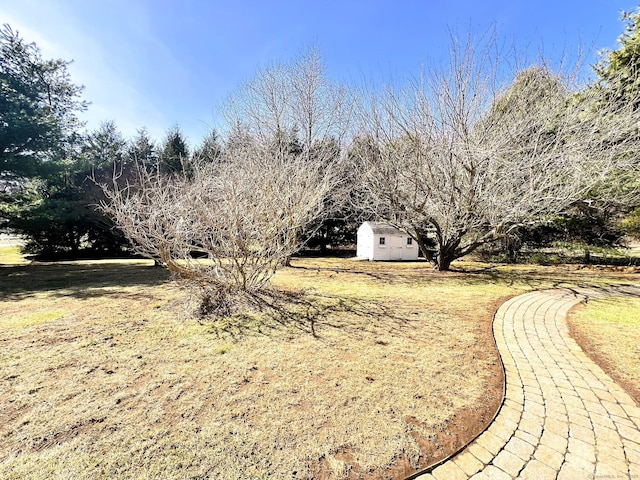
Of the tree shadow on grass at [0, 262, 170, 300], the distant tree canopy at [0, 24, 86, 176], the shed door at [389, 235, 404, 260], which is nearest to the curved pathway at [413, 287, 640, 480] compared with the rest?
the tree shadow on grass at [0, 262, 170, 300]

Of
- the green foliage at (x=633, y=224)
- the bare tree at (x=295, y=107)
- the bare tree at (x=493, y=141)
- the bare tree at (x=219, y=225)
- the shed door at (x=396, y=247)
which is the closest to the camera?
the bare tree at (x=219, y=225)

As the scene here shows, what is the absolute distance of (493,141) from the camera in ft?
24.5

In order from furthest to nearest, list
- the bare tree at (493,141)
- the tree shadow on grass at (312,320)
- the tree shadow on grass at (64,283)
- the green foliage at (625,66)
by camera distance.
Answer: the green foliage at (625,66)
the bare tree at (493,141)
the tree shadow on grass at (64,283)
the tree shadow on grass at (312,320)

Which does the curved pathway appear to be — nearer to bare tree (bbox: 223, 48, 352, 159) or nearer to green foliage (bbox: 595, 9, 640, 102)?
green foliage (bbox: 595, 9, 640, 102)

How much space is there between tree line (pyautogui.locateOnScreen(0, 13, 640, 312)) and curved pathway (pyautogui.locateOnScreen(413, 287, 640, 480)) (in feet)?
13.1

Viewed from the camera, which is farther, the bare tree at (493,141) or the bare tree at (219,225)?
the bare tree at (493,141)

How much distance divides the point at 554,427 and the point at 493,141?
285 inches

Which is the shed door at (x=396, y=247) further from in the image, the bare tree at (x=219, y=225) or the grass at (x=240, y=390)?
the bare tree at (x=219, y=225)

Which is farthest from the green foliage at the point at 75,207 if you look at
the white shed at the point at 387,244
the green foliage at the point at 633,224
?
the green foliage at the point at 633,224

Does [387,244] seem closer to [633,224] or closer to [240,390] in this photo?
[633,224]

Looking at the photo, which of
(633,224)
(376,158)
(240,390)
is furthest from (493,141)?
(240,390)

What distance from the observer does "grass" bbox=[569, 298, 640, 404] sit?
3162 mm

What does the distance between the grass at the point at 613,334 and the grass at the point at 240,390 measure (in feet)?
3.93

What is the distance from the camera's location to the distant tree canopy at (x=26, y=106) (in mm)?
10414
